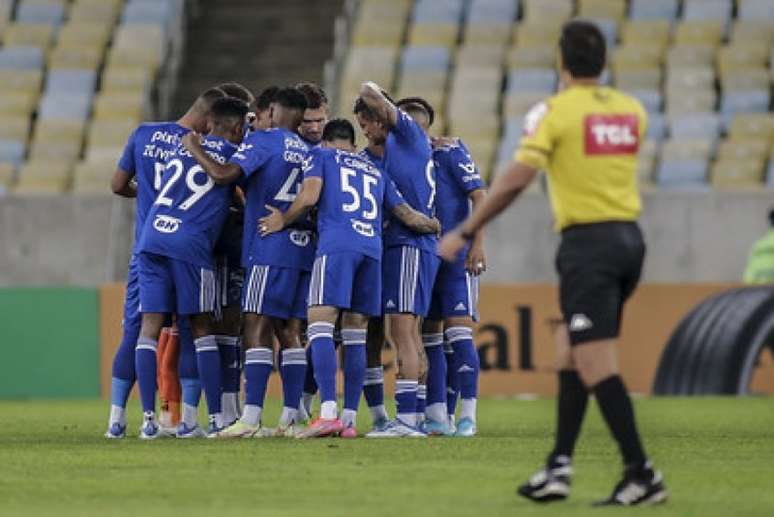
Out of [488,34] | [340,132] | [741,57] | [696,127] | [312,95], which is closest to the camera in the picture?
[340,132]

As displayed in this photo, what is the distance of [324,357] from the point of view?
11.7 metres

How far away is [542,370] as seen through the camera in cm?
1950

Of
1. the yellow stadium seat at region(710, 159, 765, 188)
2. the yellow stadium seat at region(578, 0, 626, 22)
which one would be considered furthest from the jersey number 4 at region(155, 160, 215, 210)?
the yellow stadium seat at region(578, 0, 626, 22)

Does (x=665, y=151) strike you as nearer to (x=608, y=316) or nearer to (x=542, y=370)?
(x=542, y=370)

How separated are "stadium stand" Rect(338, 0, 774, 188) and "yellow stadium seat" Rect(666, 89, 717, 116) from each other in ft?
0.05

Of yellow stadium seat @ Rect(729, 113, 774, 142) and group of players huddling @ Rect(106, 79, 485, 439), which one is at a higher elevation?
yellow stadium seat @ Rect(729, 113, 774, 142)

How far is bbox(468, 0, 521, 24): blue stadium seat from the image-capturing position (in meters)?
25.1

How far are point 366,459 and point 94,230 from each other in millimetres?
11823

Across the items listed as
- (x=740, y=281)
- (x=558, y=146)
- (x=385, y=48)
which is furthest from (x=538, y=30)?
(x=558, y=146)

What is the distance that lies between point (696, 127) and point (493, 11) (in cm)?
334

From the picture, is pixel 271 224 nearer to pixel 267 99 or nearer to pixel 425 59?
pixel 267 99

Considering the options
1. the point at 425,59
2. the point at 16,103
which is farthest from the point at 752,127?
the point at 16,103

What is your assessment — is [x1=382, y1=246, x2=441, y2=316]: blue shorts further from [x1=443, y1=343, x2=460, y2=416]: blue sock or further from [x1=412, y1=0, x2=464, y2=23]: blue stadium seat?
[x1=412, y1=0, x2=464, y2=23]: blue stadium seat

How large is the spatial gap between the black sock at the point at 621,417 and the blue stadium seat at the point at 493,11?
1725 centimetres
